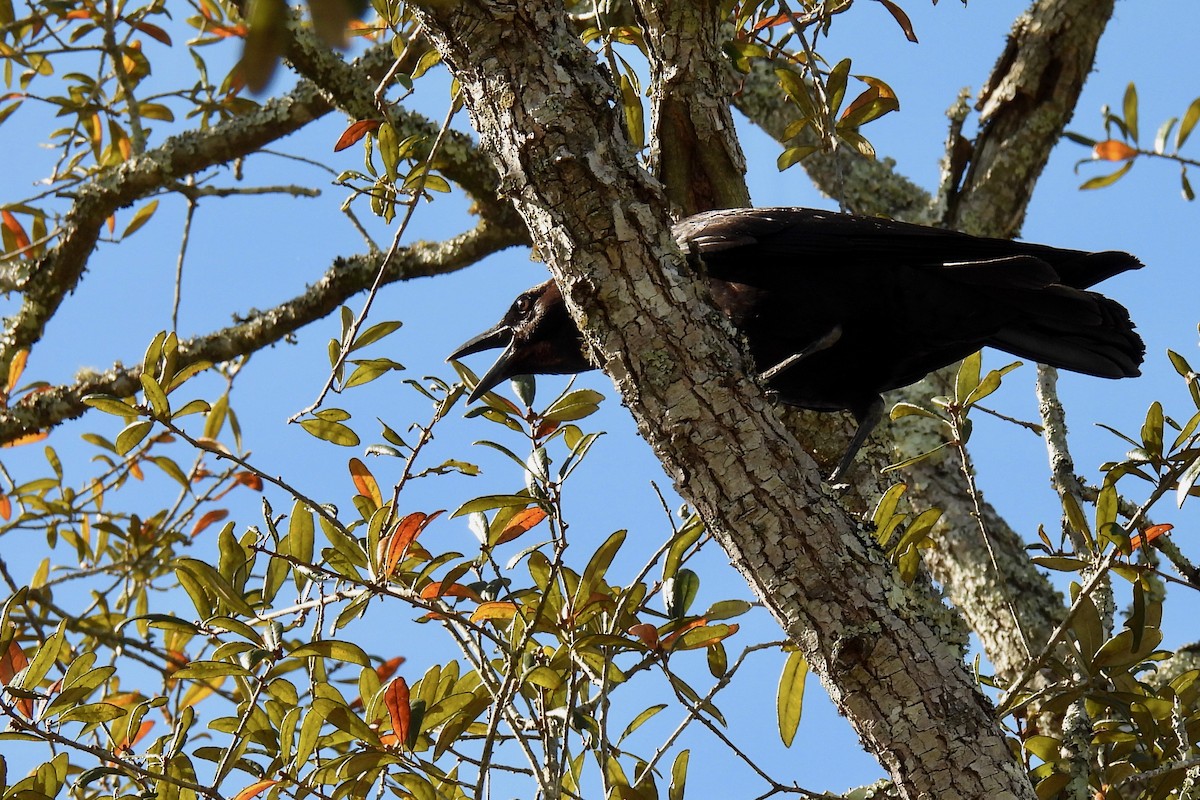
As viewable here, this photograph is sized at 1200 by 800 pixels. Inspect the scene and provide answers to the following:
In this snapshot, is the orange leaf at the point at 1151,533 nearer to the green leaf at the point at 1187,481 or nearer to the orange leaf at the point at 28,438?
the green leaf at the point at 1187,481

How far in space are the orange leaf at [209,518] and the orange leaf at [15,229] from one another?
1.66m

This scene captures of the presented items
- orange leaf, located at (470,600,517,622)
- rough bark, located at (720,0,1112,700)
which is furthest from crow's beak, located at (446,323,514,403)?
rough bark, located at (720,0,1112,700)

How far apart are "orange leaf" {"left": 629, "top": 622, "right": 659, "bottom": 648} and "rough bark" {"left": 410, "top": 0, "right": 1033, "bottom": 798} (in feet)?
1.02

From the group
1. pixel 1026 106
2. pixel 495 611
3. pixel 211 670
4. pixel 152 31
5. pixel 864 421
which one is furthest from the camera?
pixel 1026 106

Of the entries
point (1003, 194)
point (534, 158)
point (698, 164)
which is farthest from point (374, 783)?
point (1003, 194)

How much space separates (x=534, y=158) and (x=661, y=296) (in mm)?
368

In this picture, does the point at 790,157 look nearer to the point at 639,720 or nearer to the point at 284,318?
the point at 639,720

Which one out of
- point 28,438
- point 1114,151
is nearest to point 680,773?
point 1114,151

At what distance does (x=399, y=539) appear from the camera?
2420 mm

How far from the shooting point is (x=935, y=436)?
4.80m

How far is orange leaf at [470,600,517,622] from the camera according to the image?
2.45 m

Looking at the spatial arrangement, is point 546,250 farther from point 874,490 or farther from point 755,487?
point 874,490

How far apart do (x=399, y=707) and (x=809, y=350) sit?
161 cm

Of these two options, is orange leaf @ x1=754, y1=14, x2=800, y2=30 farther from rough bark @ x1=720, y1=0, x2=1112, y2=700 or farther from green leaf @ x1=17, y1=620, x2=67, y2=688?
green leaf @ x1=17, y1=620, x2=67, y2=688
